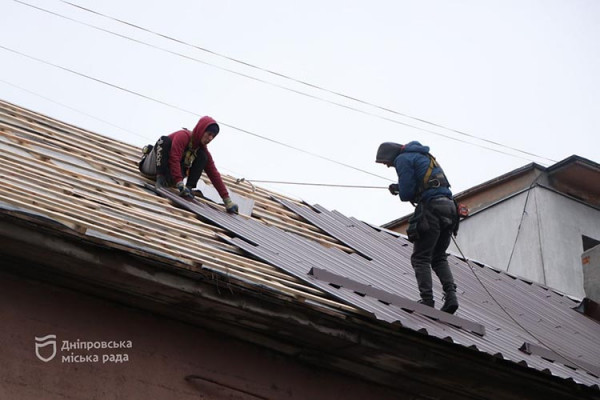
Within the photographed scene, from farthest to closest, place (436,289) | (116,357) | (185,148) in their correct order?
1. (436,289)
2. (185,148)
3. (116,357)

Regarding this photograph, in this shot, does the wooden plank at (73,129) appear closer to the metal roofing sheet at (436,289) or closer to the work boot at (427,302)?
the metal roofing sheet at (436,289)

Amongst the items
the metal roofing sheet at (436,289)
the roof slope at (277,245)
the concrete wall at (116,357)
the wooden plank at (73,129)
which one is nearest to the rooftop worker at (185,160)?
the roof slope at (277,245)

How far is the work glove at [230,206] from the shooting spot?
10.5 meters

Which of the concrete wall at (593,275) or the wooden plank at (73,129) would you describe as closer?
the wooden plank at (73,129)

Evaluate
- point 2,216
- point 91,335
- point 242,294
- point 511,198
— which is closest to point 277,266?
point 242,294

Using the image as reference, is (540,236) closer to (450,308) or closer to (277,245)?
(450,308)

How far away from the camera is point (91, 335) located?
22.4 feet

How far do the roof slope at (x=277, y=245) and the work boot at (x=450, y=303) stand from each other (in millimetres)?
141

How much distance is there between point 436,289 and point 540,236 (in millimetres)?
7317

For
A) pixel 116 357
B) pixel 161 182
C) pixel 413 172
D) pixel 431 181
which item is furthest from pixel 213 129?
pixel 116 357

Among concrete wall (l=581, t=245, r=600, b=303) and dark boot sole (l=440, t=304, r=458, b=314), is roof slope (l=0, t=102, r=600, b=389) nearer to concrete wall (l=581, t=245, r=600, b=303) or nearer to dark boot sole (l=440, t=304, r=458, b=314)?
dark boot sole (l=440, t=304, r=458, b=314)

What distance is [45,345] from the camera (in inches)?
258

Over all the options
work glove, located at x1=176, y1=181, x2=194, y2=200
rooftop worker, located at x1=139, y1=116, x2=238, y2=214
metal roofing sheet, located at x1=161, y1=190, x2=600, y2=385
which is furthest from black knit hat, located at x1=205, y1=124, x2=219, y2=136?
metal roofing sheet, located at x1=161, y1=190, x2=600, y2=385

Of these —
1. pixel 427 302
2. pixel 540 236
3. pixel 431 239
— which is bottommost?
pixel 427 302
